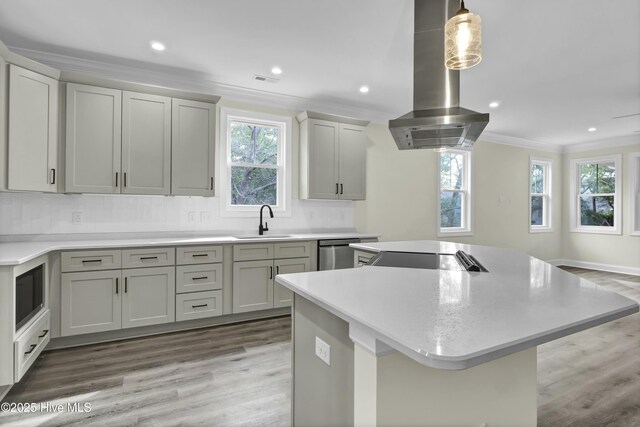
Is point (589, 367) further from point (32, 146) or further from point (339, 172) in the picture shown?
point (32, 146)

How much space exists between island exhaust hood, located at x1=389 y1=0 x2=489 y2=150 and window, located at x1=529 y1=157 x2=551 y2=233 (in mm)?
5642

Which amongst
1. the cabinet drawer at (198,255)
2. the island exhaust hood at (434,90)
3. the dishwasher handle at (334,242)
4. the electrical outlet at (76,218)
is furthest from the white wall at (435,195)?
the electrical outlet at (76,218)

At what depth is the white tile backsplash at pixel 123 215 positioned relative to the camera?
314 centimetres

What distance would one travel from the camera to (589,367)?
2.66 meters

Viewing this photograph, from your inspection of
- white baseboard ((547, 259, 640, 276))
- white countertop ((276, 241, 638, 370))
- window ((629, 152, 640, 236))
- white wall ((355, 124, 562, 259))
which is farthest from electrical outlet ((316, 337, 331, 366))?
window ((629, 152, 640, 236))

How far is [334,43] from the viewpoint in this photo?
3.00 meters

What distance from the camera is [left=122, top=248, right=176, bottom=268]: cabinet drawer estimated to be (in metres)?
3.07

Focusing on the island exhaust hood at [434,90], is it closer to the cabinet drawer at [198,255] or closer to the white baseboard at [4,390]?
the cabinet drawer at [198,255]

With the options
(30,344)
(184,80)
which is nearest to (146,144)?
(184,80)

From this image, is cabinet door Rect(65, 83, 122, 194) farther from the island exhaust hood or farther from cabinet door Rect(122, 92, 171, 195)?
the island exhaust hood

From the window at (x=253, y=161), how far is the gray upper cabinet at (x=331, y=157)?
0.26m

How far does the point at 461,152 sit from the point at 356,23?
4156 mm

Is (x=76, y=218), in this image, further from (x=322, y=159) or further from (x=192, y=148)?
(x=322, y=159)

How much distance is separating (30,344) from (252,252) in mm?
1883
